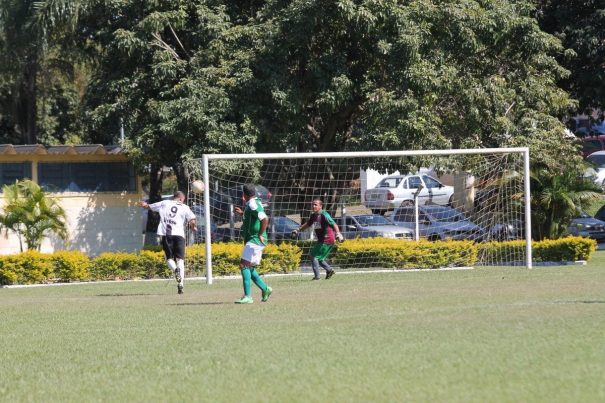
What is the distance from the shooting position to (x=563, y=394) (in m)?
8.12

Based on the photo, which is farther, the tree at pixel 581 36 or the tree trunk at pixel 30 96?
the tree trunk at pixel 30 96

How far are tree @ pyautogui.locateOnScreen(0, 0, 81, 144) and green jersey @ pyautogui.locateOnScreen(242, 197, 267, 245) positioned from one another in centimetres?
1348

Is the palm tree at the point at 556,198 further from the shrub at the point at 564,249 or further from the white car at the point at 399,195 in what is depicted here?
the white car at the point at 399,195

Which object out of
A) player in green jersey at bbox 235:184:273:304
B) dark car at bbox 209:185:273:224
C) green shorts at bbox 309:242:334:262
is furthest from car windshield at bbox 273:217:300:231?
player in green jersey at bbox 235:184:273:304

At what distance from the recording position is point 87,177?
29953mm

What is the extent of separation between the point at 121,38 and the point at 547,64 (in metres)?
11.8

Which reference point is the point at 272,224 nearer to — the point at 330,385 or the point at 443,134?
the point at 443,134

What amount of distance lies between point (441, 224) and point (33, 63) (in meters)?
17.2

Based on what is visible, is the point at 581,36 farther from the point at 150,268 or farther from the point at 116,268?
the point at 116,268

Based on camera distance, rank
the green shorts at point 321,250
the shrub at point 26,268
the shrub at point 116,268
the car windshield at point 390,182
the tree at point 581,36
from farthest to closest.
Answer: the car windshield at point 390,182 → the tree at point 581,36 → the shrub at point 116,268 → the shrub at point 26,268 → the green shorts at point 321,250

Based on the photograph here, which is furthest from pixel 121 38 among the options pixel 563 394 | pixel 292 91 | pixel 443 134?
pixel 563 394

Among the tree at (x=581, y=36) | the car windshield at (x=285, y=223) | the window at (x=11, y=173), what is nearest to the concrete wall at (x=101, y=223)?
the window at (x=11, y=173)

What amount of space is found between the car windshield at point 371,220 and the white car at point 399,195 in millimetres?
347

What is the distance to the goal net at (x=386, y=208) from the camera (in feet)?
81.7
